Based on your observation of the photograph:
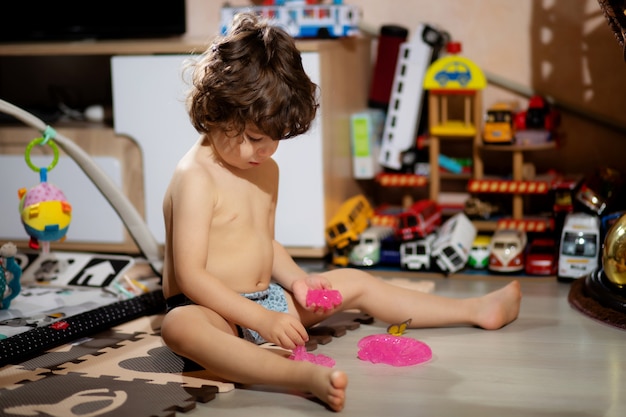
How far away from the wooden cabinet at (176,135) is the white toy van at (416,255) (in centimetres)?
20

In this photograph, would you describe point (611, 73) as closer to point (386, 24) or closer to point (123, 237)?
point (386, 24)

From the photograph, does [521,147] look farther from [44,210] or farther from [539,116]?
[44,210]

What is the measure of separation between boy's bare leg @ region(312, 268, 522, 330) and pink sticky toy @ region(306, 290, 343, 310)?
0.07 metres

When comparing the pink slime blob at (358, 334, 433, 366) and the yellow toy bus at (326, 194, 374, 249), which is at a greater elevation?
the yellow toy bus at (326, 194, 374, 249)

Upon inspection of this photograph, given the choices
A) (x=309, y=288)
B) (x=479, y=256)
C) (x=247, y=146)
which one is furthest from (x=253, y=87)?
(x=479, y=256)

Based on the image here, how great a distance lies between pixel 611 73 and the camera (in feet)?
7.70

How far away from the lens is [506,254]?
2066 mm

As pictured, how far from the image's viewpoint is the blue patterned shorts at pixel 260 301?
1.49 metres

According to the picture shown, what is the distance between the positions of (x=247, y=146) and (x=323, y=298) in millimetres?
298

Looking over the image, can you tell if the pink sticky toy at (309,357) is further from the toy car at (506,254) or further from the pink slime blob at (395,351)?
the toy car at (506,254)

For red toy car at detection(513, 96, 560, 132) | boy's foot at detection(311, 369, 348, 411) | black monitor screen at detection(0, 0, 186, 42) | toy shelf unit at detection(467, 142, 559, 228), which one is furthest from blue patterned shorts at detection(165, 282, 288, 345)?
black monitor screen at detection(0, 0, 186, 42)

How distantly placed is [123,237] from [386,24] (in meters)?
0.95

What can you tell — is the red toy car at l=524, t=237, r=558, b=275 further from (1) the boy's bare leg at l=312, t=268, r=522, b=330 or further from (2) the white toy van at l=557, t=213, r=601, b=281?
(1) the boy's bare leg at l=312, t=268, r=522, b=330

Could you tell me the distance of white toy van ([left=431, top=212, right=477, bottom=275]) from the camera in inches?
82.3
